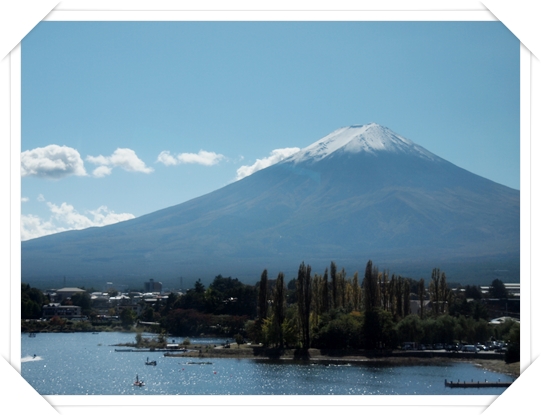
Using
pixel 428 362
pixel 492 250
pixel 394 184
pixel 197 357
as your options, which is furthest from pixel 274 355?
pixel 394 184

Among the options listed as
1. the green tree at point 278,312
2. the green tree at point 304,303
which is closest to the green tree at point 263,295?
the green tree at point 278,312

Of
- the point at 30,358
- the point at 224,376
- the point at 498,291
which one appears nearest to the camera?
the point at 224,376

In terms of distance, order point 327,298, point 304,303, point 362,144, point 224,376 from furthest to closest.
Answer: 1. point 362,144
2. point 327,298
3. point 304,303
4. point 224,376

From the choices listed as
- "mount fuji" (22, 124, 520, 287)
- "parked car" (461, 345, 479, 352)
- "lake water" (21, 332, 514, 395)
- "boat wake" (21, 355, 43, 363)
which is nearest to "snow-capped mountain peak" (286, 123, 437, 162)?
"mount fuji" (22, 124, 520, 287)

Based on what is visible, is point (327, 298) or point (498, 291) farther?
point (498, 291)

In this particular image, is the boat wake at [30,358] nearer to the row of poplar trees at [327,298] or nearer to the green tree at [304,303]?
the row of poplar trees at [327,298]

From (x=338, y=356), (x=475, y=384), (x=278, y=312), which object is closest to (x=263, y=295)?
(x=278, y=312)

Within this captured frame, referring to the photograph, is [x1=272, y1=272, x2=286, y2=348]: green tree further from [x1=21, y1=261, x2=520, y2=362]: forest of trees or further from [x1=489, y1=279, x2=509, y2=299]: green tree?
[x1=489, y1=279, x2=509, y2=299]: green tree
